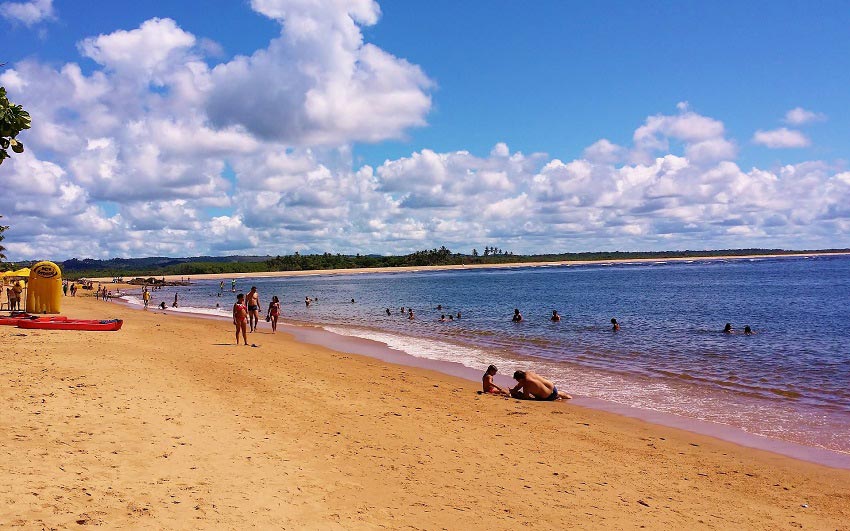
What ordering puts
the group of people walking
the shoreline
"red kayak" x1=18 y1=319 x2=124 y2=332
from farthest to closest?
the group of people walking → "red kayak" x1=18 y1=319 x2=124 y2=332 → the shoreline

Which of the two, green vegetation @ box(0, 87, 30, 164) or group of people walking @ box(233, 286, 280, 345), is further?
group of people walking @ box(233, 286, 280, 345)

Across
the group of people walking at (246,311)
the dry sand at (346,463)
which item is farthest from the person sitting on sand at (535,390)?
the group of people walking at (246,311)

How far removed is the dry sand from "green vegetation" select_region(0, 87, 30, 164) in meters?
3.44

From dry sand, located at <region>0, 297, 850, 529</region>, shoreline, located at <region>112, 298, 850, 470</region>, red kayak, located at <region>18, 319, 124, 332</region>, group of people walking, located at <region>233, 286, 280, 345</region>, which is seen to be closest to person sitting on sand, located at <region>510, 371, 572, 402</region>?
shoreline, located at <region>112, 298, 850, 470</region>

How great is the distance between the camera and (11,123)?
5.85 metres

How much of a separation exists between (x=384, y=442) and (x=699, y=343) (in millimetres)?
20087

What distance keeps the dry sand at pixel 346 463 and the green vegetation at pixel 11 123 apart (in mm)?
3441

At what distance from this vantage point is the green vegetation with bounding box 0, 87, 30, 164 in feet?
19.0

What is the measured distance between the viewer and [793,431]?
35.7 ft

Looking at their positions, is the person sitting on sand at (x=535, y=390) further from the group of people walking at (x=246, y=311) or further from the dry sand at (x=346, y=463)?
the group of people walking at (x=246, y=311)

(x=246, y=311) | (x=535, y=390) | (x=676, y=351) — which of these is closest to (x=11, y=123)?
(x=535, y=390)

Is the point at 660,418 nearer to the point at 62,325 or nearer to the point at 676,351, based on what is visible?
the point at 676,351

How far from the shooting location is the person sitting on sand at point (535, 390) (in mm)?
13352

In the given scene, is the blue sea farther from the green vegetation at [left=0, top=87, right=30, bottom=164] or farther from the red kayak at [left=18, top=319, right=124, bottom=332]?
the green vegetation at [left=0, top=87, right=30, bottom=164]
